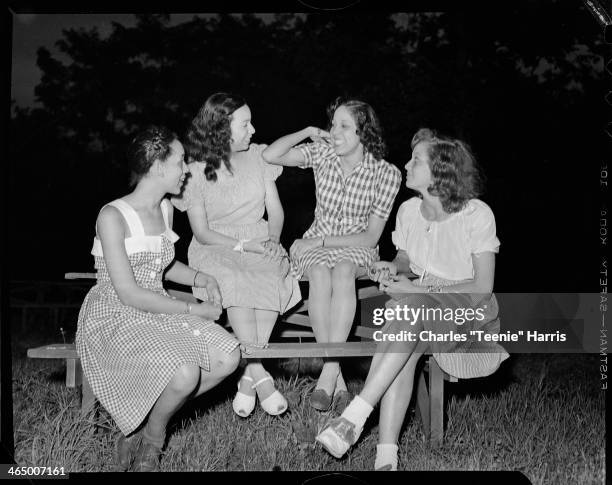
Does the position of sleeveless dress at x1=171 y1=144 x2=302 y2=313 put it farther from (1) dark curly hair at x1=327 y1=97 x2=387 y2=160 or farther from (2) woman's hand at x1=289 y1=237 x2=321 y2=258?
(1) dark curly hair at x1=327 y1=97 x2=387 y2=160

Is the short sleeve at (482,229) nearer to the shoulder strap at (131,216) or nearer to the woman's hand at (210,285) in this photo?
the woman's hand at (210,285)

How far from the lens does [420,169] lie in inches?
127

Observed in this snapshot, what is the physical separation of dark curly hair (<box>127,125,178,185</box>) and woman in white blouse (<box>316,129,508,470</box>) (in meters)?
0.92

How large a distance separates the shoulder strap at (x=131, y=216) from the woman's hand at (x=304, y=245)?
790mm

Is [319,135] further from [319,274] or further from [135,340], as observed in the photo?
[135,340]

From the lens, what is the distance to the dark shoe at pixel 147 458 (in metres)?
2.75

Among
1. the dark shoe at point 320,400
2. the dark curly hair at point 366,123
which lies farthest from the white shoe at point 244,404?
the dark curly hair at point 366,123

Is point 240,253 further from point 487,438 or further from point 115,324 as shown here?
point 487,438

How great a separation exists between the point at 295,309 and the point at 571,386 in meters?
1.38

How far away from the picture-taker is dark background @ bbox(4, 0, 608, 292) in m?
2.94

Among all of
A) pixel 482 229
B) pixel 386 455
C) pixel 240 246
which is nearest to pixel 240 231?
pixel 240 246

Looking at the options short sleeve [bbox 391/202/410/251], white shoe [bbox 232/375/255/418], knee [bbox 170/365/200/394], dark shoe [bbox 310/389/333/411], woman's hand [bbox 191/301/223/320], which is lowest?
white shoe [bbox 232/375/255/418]

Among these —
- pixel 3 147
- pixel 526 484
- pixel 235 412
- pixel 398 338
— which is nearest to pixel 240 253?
pixel 235 412

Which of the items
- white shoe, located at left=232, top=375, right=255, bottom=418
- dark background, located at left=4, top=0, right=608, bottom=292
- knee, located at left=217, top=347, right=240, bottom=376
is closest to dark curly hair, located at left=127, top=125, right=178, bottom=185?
dark background, located at left=4, top=0, right=608, bottom=292
